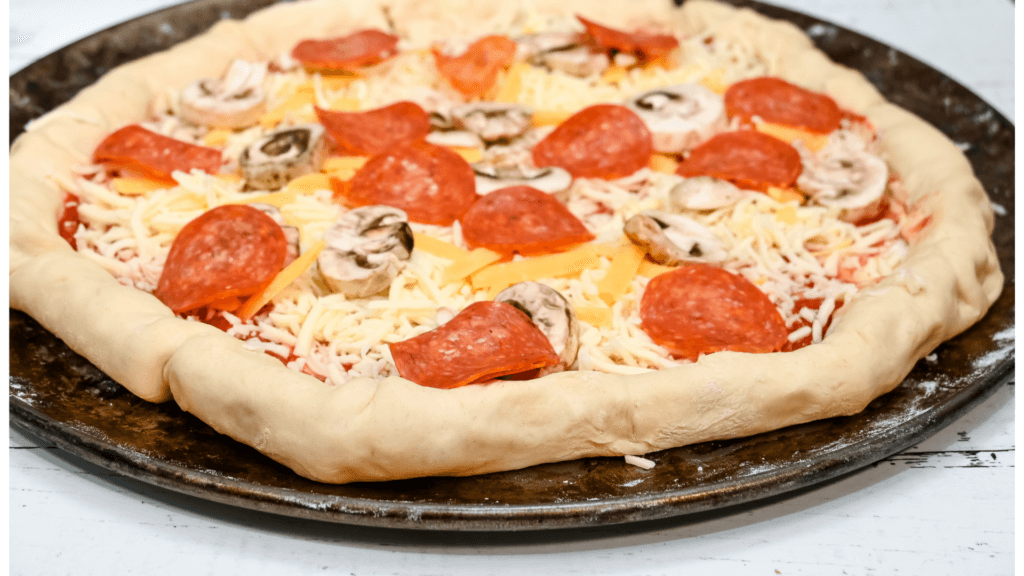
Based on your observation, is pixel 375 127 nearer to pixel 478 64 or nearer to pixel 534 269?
pixel 478 64

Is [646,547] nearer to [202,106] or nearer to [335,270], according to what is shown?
[335,270]

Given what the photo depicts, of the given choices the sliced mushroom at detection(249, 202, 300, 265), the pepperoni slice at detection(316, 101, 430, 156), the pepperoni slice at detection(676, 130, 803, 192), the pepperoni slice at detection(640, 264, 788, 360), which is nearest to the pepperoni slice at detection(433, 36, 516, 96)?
the pepperoni slice at detection(316, 101, 430, 156)

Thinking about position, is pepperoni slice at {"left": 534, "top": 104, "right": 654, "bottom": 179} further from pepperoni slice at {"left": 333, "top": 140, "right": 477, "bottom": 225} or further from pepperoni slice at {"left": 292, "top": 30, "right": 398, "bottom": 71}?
pepperoni slice at {"left": 292, "top": 30, "right": 398, "bottom": 71}

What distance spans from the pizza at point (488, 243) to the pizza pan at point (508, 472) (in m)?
0.06

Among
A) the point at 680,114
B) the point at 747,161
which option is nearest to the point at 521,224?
the point at 747,161

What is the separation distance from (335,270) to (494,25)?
94.0 inches

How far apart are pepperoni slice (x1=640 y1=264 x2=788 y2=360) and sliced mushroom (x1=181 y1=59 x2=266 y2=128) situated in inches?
80.0

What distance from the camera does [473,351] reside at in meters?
2.60

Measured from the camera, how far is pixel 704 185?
137 inches

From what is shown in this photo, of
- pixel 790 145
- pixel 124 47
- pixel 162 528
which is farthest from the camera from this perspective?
pixel 124 47

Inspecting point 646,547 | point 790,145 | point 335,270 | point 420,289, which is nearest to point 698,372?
point 646,547

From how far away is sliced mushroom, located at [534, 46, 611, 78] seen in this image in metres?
4.43

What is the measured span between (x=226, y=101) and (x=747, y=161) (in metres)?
2.24

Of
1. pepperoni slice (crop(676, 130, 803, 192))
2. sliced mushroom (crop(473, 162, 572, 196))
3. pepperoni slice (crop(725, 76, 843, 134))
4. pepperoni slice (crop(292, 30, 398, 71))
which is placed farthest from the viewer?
pepperoni slice (crop(292, 30, 398, 71))
